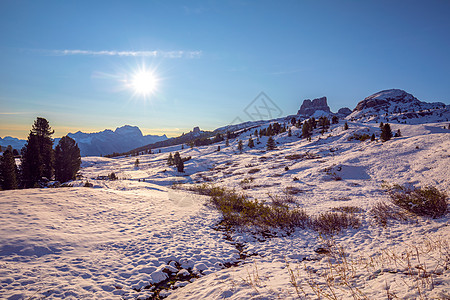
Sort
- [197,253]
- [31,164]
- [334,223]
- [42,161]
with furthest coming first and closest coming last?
[42,161] < [31,164] < [334,223] < [197,253]

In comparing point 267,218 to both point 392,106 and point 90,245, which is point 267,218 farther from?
point 392,106

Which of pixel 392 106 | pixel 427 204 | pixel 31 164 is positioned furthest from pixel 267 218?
pixel 392 106

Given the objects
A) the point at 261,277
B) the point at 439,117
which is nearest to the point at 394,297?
the point at 261,277

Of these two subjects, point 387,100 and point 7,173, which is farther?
point 387,100

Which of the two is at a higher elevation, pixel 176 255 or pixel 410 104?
pixel 410 104

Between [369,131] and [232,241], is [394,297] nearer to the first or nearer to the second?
[232,241]

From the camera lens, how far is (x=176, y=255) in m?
7.45

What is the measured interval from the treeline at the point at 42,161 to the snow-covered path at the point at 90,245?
16.5 metres

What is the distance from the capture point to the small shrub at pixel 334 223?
379 inches

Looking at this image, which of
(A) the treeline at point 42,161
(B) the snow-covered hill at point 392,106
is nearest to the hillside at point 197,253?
(A) the treeline at point 42,161

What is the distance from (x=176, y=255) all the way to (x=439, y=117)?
504 feet

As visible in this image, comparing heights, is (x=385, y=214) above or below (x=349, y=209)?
above

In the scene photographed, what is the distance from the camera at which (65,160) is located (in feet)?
87.2

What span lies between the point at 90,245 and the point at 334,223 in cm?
1178
